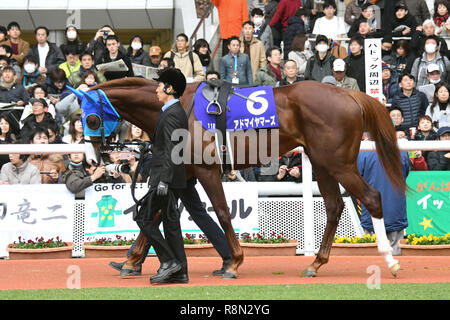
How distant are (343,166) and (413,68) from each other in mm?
8054

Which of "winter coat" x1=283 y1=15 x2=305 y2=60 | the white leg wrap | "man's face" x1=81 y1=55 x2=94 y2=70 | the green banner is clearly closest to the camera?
the white leg wrap

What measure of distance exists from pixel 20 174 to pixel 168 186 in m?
3.64

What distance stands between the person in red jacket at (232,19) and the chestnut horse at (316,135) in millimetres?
8273

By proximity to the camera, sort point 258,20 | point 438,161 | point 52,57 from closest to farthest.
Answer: point 438,161 → point 52,57 → point 258,20

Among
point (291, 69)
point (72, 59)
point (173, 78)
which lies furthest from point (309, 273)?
point (72, 59)

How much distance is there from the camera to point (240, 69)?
14352 mm

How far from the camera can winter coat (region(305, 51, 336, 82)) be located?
14.5 metres

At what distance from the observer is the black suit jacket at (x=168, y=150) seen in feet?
23.9

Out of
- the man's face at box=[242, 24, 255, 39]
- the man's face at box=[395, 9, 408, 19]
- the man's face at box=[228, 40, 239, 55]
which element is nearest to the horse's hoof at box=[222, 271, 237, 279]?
the man's face at box=[228, 40, 239, 55]

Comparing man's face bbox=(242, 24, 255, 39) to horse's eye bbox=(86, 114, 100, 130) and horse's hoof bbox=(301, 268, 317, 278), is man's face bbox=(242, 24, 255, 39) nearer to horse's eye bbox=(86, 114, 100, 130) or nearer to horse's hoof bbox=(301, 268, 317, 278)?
horse's eye bbox=(86, 114, 100, 130)

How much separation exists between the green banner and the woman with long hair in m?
3.40

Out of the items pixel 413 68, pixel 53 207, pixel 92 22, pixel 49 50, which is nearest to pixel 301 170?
pixel 53 207

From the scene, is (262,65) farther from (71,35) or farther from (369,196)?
(369,196)

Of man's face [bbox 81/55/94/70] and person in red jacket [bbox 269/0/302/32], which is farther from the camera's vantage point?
person in red jacket [bbox 269/0/302/32]
